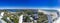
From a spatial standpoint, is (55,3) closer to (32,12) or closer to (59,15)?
(59,15)

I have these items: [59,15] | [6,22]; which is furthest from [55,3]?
[6,22]

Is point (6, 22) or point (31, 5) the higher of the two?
point (31, 5)

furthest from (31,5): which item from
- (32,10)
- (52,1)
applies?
(52,1)

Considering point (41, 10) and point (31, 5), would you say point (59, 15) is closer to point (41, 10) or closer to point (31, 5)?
point (41, 10)

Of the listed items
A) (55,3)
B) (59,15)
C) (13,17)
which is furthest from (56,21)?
(13,17)

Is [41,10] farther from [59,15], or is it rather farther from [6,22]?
[6,22]

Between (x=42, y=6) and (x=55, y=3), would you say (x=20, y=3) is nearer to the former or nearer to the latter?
(x=42, y=6)

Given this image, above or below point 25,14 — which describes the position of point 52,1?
above

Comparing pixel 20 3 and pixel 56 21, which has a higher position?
pixel 20 3
